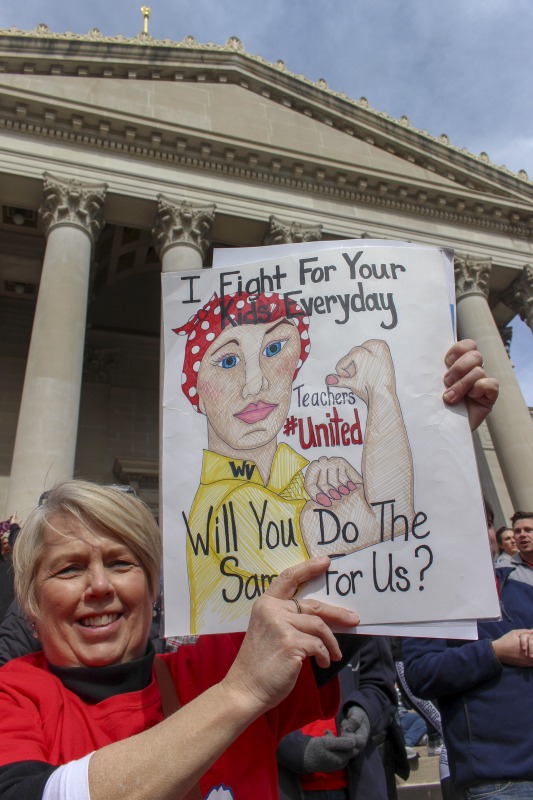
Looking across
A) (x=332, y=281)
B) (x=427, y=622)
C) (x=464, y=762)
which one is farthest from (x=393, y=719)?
(x=332, y=281)

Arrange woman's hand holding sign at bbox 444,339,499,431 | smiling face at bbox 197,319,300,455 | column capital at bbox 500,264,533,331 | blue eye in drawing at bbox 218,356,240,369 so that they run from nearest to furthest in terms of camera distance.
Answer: woman's hand holding sign at bbox 444,339,499,431 → smiling face at bbox 197,319,300,455 → blue eye in drawing at bbox 218,356,240,369 → column capital at bbox 500,264,533,331

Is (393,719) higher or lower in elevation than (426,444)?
lower

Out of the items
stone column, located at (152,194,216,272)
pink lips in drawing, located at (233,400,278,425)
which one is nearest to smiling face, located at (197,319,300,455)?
pink lips in drawing, located at (233,400,278,425)

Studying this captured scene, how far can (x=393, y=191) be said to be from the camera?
17891 millimetres

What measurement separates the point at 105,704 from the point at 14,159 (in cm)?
1529

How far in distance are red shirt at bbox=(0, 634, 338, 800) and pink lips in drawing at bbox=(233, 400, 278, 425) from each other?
2.40 feet

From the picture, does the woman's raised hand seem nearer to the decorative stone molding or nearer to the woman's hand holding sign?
the woman's hand holding sign

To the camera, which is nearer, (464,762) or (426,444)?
(426,444)

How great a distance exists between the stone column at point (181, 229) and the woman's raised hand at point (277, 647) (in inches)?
541

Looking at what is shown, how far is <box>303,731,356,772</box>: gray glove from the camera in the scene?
339cm

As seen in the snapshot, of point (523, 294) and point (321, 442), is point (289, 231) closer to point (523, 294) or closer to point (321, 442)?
point (523, 294)

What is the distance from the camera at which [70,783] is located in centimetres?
116

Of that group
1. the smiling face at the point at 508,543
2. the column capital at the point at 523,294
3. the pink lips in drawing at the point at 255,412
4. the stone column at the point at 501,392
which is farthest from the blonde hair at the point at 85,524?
the column capital at the point at 523,294

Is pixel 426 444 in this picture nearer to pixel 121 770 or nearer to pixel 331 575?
pixel 331 575
